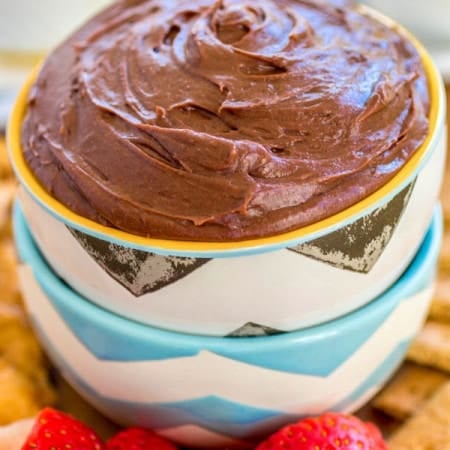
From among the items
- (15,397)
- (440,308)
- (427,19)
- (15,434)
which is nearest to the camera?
(15,434)

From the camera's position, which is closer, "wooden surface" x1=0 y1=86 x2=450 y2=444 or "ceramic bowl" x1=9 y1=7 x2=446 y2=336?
"ceramic bowl" x1=9 y1=7 x2=446 y2=336

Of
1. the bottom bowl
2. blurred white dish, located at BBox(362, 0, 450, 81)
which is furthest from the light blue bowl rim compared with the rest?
blurred white dish, located at BBox(362, 0, 450, 81)

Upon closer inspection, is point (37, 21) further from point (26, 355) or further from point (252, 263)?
point (252, 263)

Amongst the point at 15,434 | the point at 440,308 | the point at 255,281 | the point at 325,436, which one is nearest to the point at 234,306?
the point at 255,281

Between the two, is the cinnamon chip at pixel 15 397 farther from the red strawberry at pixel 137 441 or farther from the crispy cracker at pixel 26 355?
the red strawberry at pixel 137 441

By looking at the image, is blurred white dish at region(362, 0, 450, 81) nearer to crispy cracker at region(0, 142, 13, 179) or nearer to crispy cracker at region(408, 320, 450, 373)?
crispy cracker at region(408, 320, 450, 373)

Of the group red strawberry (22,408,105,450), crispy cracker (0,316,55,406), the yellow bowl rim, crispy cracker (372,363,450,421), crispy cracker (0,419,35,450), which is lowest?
crispy cracker (0,316,55,406)

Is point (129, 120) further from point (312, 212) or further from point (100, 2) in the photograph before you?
point (100, 2)
